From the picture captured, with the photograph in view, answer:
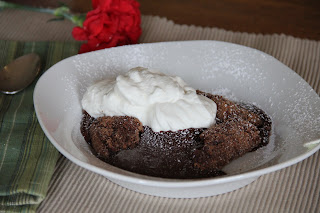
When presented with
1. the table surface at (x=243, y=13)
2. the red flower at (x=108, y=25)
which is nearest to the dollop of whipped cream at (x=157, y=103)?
the red flower at (x=108, y=25)

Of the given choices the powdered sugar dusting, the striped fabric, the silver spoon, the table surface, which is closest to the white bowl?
Answer: the powdered sugar dusting

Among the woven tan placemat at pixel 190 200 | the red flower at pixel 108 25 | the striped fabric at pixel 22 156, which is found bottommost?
the striped fabric at pixel 22 156

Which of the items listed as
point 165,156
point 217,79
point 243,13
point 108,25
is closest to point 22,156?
point 165,156

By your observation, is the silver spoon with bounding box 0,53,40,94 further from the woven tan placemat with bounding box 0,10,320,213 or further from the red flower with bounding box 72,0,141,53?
the woven tan placemat with bounding box 0,10,320,213

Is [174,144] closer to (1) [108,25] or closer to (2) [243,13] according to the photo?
(1) [108,25]

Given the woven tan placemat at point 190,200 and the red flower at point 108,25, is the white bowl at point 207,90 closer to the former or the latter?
the woven tan placemat at point 190,200

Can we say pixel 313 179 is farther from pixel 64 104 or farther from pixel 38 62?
pixel 38 62

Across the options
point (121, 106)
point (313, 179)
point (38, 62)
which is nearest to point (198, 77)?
point (121, 106)
